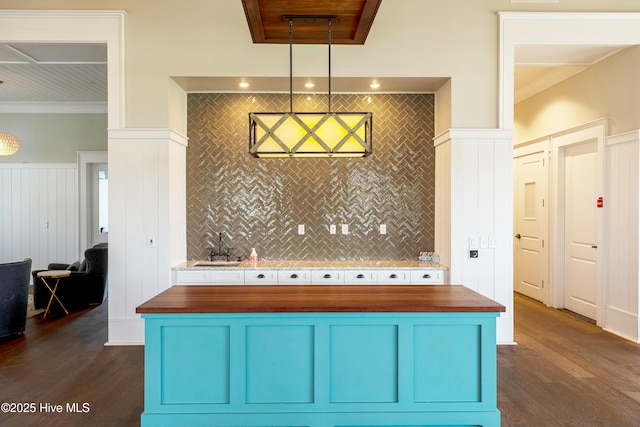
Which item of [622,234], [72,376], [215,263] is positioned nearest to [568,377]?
[622,234]

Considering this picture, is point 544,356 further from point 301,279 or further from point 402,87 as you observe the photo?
point 402,87

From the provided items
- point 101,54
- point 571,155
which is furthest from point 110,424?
point 571,155

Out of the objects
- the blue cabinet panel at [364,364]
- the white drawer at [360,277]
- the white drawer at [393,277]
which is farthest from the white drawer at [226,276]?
the blue cabinet panel at [364,364]

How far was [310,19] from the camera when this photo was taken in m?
3.07

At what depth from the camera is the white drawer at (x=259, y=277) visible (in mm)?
4398

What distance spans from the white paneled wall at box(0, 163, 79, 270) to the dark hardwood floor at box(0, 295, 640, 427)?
11.1ft

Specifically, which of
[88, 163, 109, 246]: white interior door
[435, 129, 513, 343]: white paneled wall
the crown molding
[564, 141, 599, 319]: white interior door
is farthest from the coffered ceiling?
[88, 163, 109, 246]: white interior door

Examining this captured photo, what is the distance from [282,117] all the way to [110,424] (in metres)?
2.54

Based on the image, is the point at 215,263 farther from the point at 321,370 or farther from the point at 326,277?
the point at 321,370

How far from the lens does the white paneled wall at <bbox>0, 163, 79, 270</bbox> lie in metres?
7.79

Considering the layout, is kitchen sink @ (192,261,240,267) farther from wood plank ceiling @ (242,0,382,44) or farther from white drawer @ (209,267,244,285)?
wood plank ceiling @ (242,0,382,44)

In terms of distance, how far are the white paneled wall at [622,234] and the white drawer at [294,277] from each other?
364 centimetres

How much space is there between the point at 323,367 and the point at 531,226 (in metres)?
5.29

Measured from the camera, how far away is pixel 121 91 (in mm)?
4320
